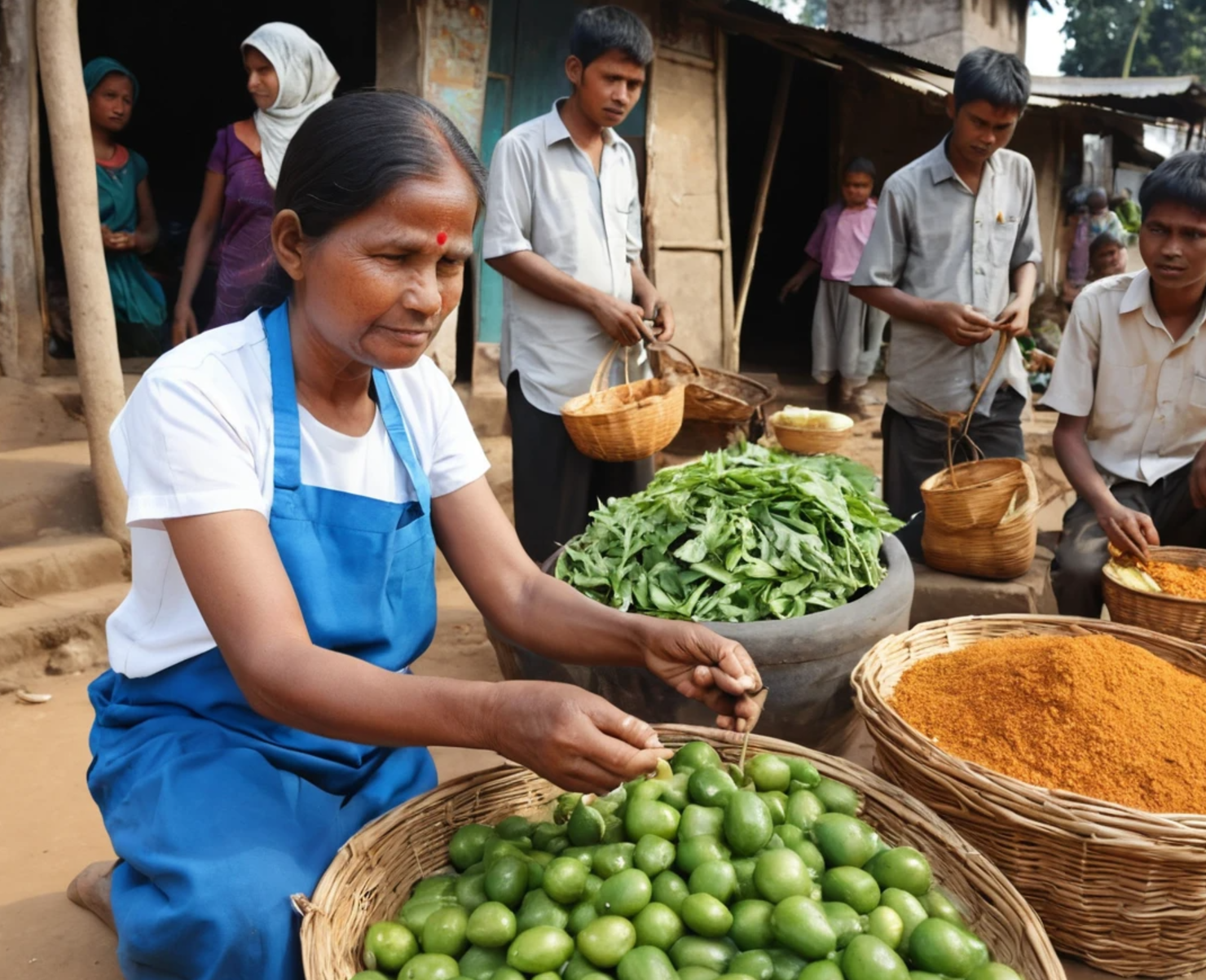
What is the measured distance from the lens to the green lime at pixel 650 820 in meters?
1.75

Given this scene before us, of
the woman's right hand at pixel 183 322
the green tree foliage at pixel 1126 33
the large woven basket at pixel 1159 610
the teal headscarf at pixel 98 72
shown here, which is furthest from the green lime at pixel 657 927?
the green tree foliage at pixel 1126 33

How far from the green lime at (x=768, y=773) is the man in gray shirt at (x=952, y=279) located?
2474 mm

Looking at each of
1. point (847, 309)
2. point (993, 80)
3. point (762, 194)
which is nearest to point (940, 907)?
point (993, 80)

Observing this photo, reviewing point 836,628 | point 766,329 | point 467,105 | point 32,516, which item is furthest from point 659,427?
point 766,329

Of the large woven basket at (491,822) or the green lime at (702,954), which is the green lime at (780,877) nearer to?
the green lime at (702,954)

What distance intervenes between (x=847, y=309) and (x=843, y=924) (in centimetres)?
738

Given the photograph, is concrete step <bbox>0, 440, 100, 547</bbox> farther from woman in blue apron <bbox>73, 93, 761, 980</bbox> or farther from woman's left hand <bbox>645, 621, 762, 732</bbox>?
woman's left hand <bbox>645, 621, 762, 732</bbox>

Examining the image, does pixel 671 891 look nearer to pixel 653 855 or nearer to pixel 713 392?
pixel 653 855

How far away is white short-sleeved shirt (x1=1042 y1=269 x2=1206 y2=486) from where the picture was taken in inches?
138

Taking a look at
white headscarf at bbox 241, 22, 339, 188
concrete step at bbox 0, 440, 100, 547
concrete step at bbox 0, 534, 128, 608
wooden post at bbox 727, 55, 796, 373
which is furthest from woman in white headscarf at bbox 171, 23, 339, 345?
wooden post at bbox 727, 55, 796, 373

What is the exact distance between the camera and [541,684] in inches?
60.7

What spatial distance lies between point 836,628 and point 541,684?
4.21ft

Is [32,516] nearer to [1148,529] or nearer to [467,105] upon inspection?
[467,105]

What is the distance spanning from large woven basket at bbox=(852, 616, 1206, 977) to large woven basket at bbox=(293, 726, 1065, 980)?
22cm
